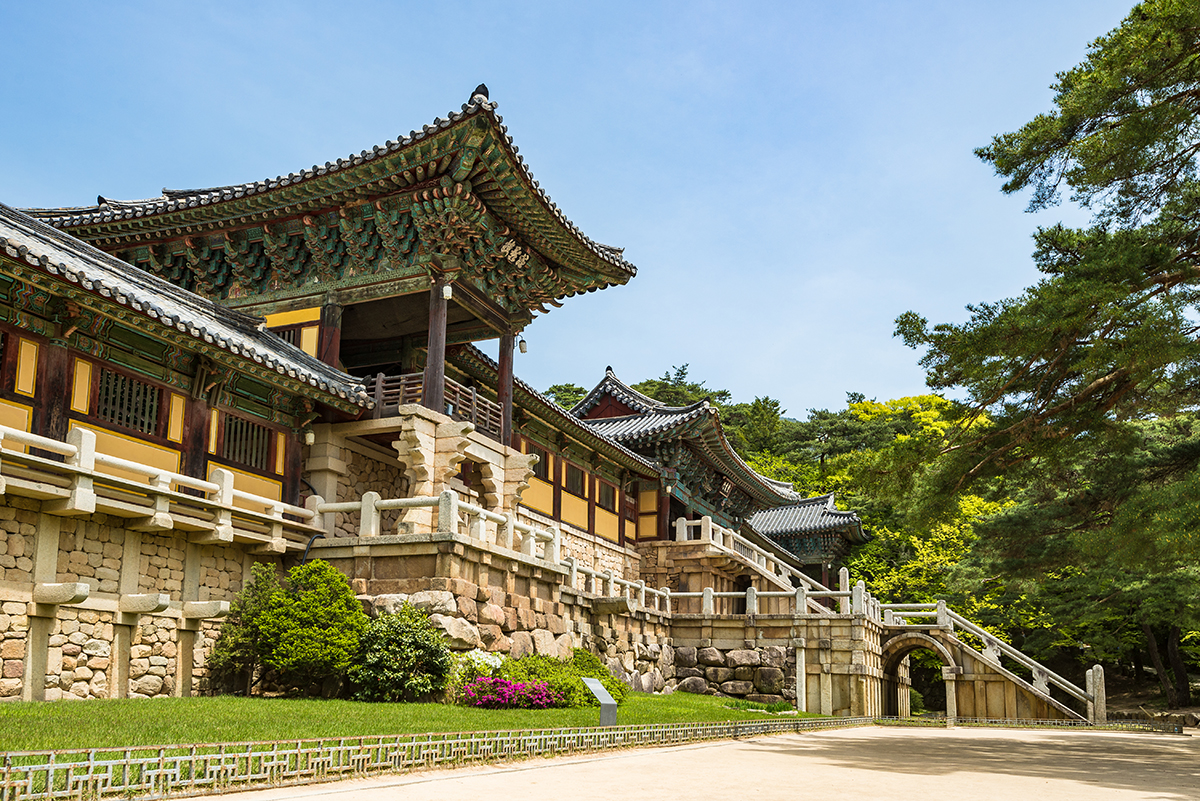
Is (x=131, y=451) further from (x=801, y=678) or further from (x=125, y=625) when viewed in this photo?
(x=801, y=678)

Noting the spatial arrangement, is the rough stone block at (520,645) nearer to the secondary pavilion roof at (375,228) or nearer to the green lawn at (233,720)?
the green lawn at (233,720)

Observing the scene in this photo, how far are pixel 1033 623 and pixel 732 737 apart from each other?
25757mm

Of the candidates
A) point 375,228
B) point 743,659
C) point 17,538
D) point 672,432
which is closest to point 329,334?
point 375,228

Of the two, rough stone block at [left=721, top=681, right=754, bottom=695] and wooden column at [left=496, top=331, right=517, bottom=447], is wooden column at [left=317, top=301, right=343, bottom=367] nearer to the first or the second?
wooden column at [left=496, top=331, right=517, bottom=447]

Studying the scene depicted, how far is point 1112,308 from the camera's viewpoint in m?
13.5

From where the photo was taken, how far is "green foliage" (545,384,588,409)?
221ft

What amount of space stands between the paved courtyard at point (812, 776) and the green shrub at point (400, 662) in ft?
12.7

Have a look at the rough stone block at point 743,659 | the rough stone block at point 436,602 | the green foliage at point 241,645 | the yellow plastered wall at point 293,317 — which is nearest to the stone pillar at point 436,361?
the yellow plastered wall at point 293,317

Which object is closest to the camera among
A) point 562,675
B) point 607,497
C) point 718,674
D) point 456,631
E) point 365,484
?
point 456,631

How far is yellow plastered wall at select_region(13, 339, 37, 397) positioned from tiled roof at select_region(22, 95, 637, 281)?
668cm

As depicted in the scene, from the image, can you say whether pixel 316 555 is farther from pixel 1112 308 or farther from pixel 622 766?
pixel 1112 308

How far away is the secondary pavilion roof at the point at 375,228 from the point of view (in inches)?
734

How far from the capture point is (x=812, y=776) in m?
10.6

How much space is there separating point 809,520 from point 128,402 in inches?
1515
